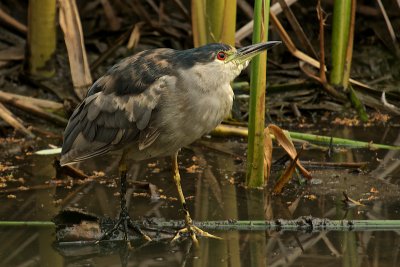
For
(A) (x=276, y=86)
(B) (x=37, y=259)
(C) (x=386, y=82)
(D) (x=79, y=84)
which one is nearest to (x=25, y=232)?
(B) (x=37, y=259)

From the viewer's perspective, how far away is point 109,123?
5148 millimetres

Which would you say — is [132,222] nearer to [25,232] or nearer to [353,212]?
[25,232]

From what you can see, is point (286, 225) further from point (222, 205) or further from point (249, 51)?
point (249, 51)

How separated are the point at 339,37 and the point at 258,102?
206 centimetres

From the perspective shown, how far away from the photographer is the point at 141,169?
6.37 meters

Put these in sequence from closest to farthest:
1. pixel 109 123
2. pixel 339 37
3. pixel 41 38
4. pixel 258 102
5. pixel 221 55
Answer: pixel 221 55, pixel 109 123, pixel 258 102, pixel 339 37, pixel 41 38

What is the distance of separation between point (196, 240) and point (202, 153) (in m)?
1.86

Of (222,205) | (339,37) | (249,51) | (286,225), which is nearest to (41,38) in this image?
(339,37)

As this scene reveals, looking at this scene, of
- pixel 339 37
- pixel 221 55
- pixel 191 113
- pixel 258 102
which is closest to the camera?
pixel 191 113

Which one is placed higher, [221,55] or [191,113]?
[221,55]

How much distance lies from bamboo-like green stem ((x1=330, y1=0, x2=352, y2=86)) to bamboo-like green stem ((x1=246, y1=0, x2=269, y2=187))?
5.80 ft

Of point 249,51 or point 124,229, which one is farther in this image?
point 249,51

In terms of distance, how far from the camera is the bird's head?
4961mm

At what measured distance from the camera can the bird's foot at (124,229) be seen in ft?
16.2
